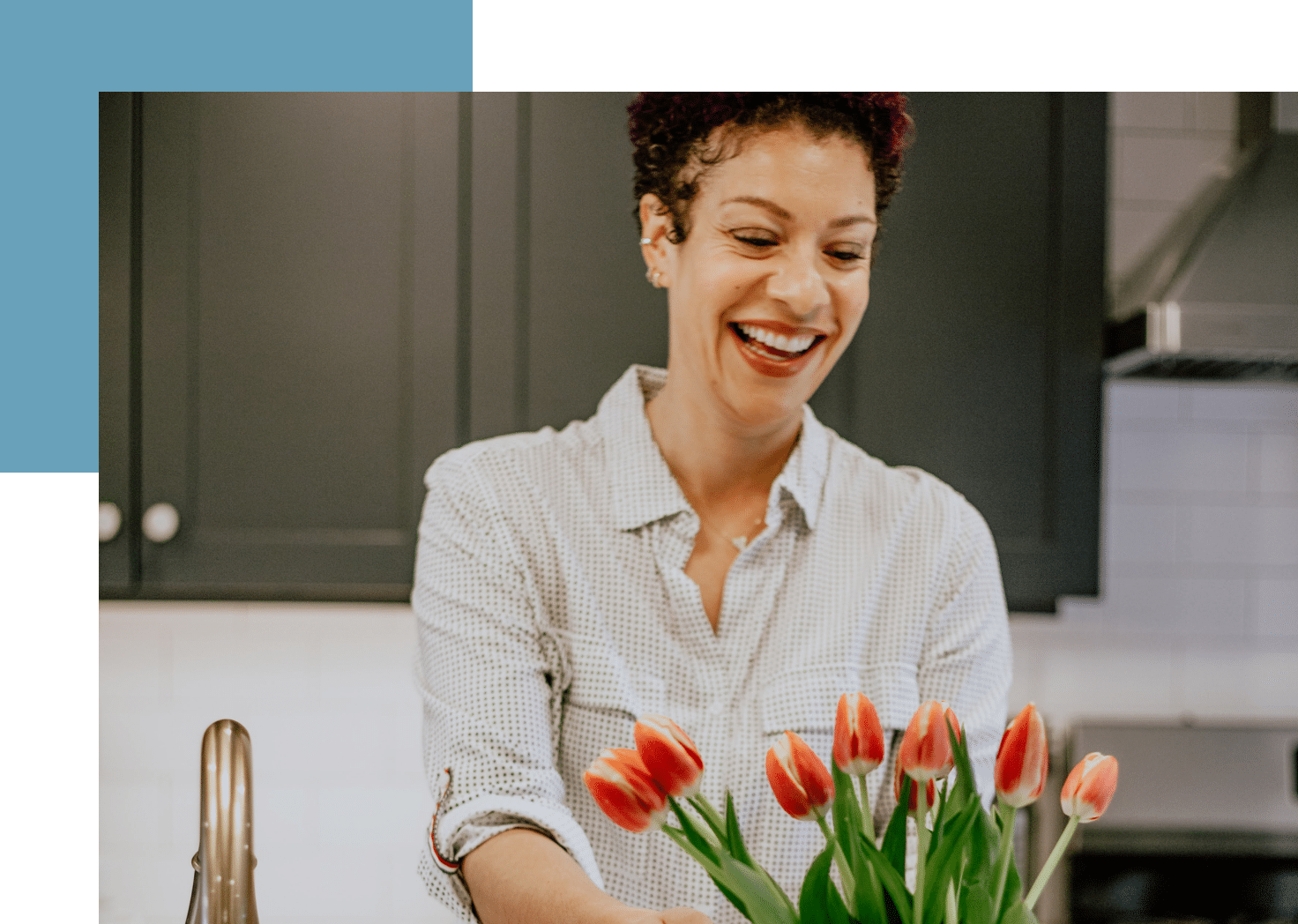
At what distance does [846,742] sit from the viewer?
0.46 meters

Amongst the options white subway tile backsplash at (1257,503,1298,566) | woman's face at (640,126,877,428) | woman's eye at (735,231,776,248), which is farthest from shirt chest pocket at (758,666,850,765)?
white subway tile backsplash at (1257,503,1298,566)

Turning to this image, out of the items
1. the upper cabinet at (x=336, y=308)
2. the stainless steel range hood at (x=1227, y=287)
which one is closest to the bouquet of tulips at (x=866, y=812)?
the upper cabinet at (x=336, y=308)

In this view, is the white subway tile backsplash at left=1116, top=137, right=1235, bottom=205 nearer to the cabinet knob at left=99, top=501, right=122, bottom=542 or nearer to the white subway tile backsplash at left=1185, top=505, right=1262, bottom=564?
the white subway tile backsplash at left=1185, top=505, right=1262, bottom=564

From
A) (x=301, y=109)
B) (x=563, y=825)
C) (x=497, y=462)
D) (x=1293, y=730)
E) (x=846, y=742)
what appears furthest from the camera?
(x=1293, y=730)

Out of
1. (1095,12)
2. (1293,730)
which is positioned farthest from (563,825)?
(1293,730)

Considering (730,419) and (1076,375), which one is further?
(1076,375)

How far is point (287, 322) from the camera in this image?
1.38 m

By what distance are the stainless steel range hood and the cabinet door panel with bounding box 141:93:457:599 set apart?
3.19ft

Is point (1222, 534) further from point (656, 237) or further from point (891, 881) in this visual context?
point (891, 881)

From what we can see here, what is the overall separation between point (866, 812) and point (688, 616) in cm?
56

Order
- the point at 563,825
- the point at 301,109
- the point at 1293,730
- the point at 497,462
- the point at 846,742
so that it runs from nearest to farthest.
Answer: the point at 846,742 → the point at 563,825 → the point at 497,462 → the point at 301,109 → the point at 1293,730

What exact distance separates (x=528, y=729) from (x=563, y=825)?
0.29 ft

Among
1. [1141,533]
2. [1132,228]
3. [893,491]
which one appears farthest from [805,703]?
[1132,228]

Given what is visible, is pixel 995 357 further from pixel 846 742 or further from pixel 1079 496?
pixel 846 742
